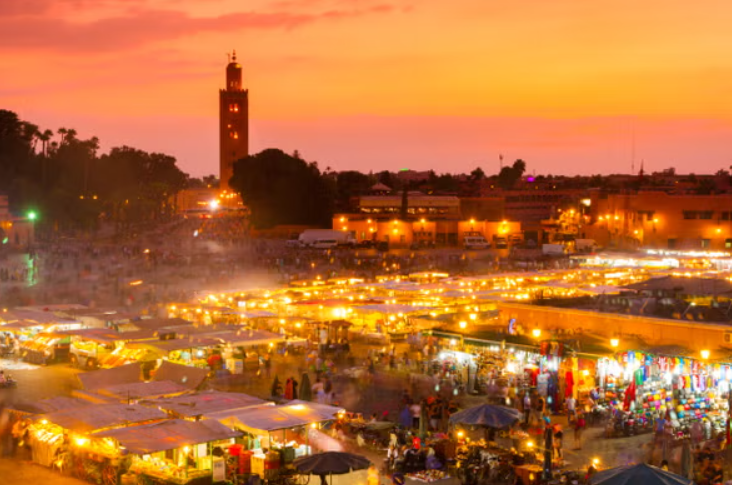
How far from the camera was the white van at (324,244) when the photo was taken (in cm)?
6100

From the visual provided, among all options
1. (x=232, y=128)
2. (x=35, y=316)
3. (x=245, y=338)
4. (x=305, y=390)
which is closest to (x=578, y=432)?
(x=305, y=390)

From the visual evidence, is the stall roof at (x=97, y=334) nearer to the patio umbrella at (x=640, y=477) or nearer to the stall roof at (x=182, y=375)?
the stall roof at (x=182, y=375)

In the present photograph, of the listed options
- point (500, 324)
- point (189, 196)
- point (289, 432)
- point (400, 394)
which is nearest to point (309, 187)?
point (500, 324)

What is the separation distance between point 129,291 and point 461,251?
2764 cm

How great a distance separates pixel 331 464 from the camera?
11.7 metres

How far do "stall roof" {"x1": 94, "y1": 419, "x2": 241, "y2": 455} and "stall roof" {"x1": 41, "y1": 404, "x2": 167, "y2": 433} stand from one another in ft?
1.10

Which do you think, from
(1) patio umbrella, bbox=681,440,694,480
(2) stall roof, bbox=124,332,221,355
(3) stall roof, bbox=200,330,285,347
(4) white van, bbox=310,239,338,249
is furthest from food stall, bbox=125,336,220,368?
(4) white van, bbox=310,239,338,249

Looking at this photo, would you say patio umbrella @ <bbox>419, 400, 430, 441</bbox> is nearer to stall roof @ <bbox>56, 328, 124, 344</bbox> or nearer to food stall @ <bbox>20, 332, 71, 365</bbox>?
stall roof @ <bbox>56, 328, 124, 344</bbox>

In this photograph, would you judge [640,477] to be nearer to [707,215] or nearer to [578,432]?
[578,432]

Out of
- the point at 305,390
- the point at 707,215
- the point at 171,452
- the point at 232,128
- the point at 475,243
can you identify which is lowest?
the point at 305,390

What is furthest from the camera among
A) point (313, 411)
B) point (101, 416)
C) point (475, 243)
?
point (475, 243)

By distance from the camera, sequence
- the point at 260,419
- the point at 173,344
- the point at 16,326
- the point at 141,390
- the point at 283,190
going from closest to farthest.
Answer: the point at 260,419 < the point at 141,390 < the point at 173,344 < the point at 16,326 < the point at 283,190

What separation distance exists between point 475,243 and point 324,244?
440 inches

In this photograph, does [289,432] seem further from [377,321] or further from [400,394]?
[377,321]
